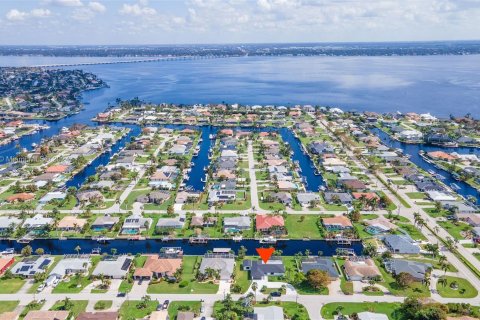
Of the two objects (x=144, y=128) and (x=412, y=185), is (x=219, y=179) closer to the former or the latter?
(x=412, y=185)

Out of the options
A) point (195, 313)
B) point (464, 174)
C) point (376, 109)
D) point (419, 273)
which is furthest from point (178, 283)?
point (376, 109)

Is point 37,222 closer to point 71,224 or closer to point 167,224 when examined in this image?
point 71,224

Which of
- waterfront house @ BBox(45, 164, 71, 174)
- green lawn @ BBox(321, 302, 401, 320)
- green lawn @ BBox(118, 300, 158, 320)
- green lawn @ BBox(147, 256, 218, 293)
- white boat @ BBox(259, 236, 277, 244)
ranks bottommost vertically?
green lawn @ BBox(321, 302, 401, 320)

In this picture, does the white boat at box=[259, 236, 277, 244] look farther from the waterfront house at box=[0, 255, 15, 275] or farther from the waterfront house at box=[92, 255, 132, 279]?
the waterfront house at box=[0, 255, 15, 275]

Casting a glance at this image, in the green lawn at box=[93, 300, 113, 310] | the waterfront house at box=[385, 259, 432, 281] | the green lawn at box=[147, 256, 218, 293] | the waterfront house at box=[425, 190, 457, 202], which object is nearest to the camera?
the green lawn at box=[93, 300, 113, 310]

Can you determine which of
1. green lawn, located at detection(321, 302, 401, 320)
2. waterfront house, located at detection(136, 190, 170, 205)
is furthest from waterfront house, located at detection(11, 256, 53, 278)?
green lawn, located at detection(321, 302, 401, 320)

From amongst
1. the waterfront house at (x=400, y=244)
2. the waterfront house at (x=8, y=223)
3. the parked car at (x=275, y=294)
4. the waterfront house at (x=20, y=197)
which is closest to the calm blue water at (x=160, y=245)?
the waterfront house at (x=8, y=223)

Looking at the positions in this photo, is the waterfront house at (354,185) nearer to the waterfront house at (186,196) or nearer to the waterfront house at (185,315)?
the waterfront house at (186,196)
